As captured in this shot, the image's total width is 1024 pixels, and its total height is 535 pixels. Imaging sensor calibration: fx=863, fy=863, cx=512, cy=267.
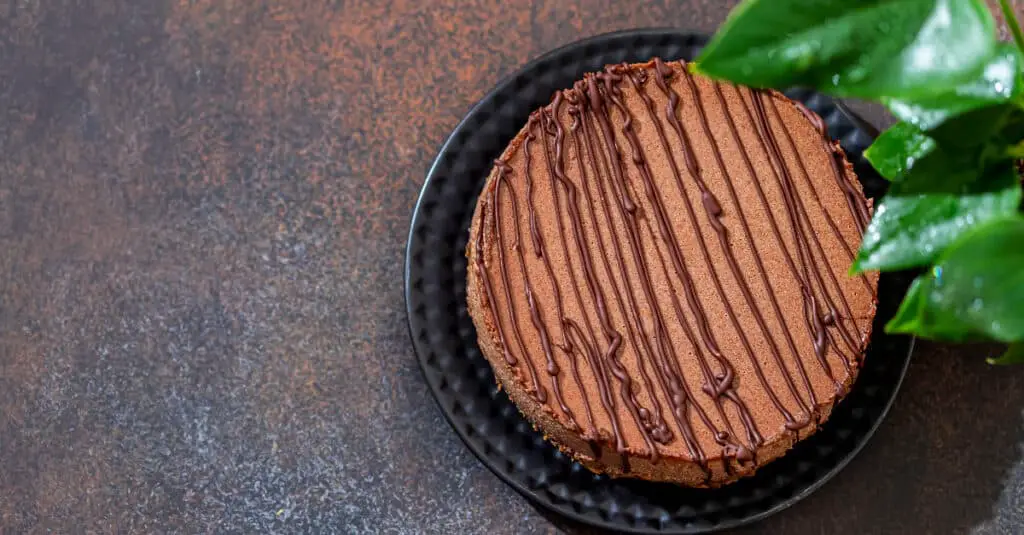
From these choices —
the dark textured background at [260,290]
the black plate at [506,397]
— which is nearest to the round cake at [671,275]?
the black plate at [506,397]

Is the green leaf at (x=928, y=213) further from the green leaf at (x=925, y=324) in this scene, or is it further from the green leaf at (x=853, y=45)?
the green leaf at (x=853, y=45)

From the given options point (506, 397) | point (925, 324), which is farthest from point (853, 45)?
point (506, 397)

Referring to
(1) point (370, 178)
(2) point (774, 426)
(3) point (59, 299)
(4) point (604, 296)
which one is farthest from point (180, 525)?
(2) point (774, 426)

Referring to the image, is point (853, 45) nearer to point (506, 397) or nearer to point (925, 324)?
point (925, 324)

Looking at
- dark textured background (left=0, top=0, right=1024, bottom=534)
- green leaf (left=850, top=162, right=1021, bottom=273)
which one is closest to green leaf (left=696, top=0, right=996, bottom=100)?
green leaf (left=850, top=162, right=1021, bottom=273)

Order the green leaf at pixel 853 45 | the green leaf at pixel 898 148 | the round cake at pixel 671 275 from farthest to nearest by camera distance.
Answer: the round cake at pixel 671 275, the green leaf at pixel 898 148, the green leaf at pixel 853 45

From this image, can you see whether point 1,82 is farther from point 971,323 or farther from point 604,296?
point 971,323

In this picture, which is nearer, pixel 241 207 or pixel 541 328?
pixel 541 328
